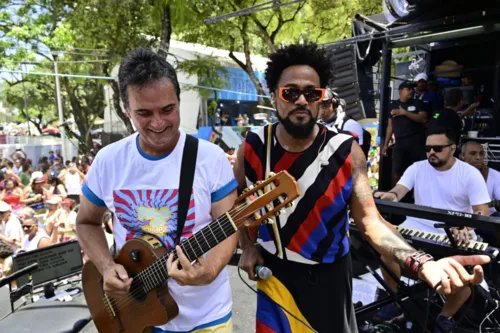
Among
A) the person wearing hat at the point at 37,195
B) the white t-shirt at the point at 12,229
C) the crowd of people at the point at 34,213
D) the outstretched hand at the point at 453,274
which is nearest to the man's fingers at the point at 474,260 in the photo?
the outstretched hand at the point at 453,274

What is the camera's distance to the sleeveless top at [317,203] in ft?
6.81

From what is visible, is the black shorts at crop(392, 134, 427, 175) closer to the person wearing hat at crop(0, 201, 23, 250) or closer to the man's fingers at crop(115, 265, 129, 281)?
the man's fingers at crop(115, 265, 129, 281)

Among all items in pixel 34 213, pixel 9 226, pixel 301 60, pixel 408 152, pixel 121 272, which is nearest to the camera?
pixel 121 272

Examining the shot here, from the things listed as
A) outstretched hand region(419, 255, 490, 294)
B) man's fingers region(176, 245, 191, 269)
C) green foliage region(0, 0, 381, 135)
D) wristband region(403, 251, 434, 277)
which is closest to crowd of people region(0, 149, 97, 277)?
green foliage region(0, 0, 381, 135)

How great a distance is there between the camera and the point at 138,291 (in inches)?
82.2

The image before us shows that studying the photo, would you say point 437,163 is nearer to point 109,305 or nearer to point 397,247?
point 397,247

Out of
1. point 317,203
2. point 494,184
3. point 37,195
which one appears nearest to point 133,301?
point 317,203

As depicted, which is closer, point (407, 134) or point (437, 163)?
point (437, 163)

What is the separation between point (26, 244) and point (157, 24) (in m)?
8.49

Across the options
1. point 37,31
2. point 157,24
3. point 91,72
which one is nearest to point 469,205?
point 157,24

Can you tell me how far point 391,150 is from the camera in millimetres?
6473

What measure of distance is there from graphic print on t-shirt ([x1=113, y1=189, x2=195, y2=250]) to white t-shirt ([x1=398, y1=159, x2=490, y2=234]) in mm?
2742

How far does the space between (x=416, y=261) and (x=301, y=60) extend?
1.25 metres

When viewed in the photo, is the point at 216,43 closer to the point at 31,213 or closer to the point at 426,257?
the point at 31,213
